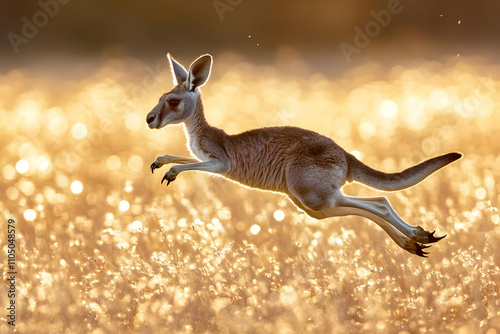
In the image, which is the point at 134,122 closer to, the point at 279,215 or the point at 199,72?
the point at 279,215

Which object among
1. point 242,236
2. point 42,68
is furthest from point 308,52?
point 242,236

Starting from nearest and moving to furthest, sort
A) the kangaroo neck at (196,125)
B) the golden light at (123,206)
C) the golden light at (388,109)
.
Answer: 1. the kangaroo neck at (196,125)
2. the golden light at (123,206)
3. the golden light at (388,109)

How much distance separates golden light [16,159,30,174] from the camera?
13.7 m

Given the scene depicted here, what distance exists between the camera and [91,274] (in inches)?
340

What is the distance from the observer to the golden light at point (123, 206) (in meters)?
10.8

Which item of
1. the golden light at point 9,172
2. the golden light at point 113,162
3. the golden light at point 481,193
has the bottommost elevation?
the golden light at point 9,172

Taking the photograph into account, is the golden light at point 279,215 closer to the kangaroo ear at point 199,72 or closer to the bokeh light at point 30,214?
the kangaroo ear at point 199,72

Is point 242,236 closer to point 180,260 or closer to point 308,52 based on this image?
point 180,260

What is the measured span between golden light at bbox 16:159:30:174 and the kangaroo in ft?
20.8

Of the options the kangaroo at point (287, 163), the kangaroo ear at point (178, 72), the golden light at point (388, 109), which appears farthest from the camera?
the golden light at point (388, 109)

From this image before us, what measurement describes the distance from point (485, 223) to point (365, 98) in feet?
37.1

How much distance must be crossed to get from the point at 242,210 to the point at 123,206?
1609mm

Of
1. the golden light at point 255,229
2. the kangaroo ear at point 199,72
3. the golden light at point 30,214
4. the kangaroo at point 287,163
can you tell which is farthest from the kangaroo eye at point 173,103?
the golden light at point 30,214

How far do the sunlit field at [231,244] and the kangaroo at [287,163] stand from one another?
809 millimetres
